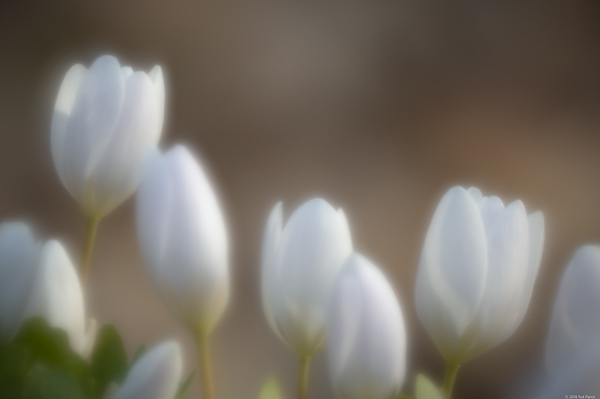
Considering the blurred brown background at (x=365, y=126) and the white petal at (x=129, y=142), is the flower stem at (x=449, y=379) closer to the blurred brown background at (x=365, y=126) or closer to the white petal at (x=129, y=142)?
the white petal at (x=129, y=142)

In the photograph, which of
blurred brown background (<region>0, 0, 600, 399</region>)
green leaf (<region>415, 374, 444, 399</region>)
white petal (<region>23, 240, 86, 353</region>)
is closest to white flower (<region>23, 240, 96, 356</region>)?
white petal (<region>23, 240, 86, 353</region>)

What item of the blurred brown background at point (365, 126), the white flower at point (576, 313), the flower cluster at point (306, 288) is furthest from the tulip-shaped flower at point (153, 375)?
the blurred brown background at point (365, 126)

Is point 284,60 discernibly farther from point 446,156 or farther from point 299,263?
point 299,263

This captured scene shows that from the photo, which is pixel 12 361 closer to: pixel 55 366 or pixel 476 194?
pixel 55 366

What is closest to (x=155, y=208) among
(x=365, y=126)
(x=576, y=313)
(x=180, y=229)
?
(x=180, y=229)

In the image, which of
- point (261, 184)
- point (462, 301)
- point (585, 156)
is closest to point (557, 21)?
point (585, 156)

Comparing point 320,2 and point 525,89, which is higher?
point 320,2
